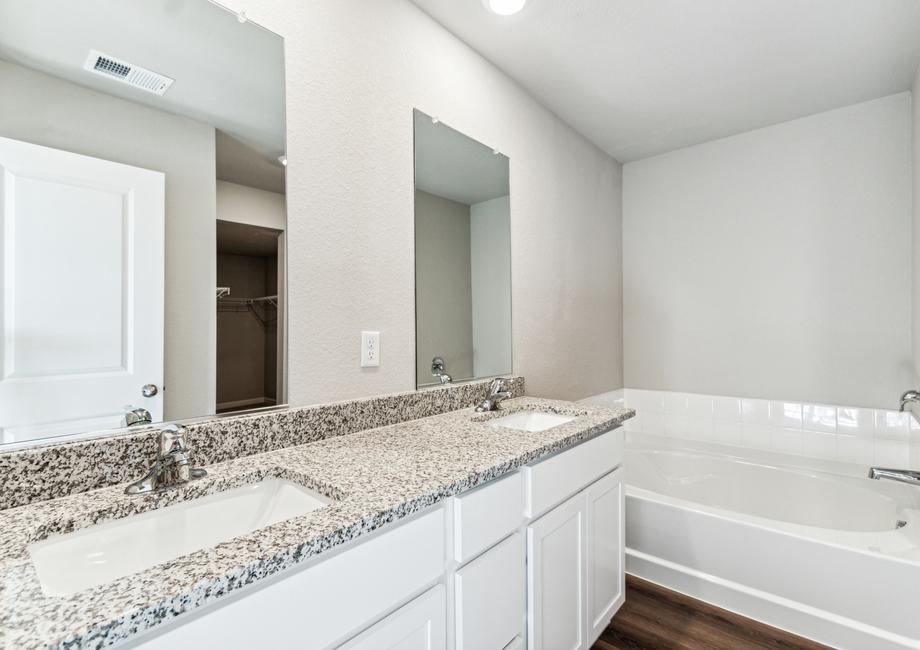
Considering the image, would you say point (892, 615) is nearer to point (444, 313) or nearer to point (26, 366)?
point (444, 313)

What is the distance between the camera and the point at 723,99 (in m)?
2.38

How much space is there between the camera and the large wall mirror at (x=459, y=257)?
5.76 ft

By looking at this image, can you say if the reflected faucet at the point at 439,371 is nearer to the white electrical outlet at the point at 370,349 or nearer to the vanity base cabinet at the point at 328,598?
the white electrical outlet at the point at 370,349

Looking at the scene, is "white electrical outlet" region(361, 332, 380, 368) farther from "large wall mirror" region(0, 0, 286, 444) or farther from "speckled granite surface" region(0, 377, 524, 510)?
"large wall mirror" region(0, 0, 286, 444)

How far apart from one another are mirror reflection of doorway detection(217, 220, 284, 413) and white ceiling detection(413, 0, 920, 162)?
116 centimetres

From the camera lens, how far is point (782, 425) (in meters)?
2.63

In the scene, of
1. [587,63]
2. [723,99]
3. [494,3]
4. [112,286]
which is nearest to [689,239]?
[723,99]

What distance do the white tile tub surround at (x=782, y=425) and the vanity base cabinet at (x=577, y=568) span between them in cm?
128

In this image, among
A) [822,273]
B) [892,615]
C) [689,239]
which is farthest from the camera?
[689,239]

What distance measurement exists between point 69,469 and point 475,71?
6.48ft

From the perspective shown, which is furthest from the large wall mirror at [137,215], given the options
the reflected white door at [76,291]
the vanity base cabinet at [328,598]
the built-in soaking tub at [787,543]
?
the built-in soaking tub at [787,543]

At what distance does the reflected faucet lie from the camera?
5.82ft

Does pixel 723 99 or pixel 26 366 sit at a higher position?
pixel 723 99

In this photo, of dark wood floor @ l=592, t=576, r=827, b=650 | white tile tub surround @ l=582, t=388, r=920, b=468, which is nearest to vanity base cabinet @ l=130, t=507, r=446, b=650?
dark wood floor @ l=592, t=576, r=827, b=650
